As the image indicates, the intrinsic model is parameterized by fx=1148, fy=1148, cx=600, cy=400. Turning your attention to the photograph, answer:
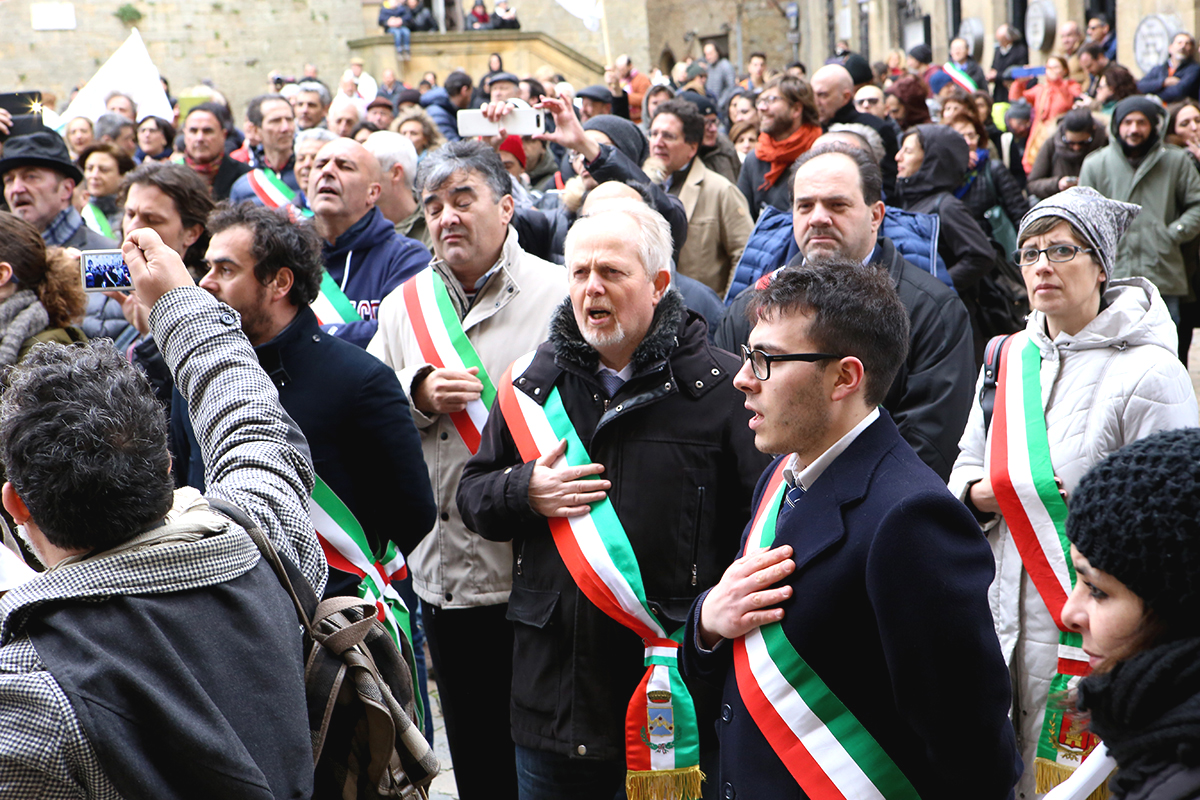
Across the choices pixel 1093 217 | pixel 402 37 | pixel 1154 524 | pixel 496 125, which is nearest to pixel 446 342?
pixel 496 125

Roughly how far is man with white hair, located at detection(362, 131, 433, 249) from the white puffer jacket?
3090 millimetres

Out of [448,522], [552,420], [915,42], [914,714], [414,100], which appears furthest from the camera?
[915,42]

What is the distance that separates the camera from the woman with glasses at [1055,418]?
10.3 feet

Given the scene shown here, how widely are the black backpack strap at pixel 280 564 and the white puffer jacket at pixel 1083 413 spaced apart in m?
1.97

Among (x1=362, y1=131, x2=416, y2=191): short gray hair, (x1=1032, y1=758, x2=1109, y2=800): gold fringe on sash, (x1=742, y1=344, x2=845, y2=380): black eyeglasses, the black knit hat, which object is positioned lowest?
(x1=1032, y1=758, x2=1109, y2=800): gold fringe on sash

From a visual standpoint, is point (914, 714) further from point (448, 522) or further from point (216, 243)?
point (216, 243)

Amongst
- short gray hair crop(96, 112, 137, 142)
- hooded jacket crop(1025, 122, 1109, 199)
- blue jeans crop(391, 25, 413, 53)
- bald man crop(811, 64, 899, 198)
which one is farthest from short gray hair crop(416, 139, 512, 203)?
blue jeans crop(391, 25, 413, 53)

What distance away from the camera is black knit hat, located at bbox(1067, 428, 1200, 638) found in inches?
57.2

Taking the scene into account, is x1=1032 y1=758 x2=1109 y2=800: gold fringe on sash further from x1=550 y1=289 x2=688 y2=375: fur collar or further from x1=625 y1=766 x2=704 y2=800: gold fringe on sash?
x1=550 y1=289 x2=688 y2=375: fur collar

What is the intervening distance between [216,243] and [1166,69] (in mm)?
13408

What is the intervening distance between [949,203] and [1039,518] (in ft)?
9.46

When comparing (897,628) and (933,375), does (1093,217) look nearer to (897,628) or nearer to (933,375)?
(933,375)

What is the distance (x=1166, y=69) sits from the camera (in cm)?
1360

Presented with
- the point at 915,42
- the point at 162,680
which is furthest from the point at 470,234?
the point at 915,42
